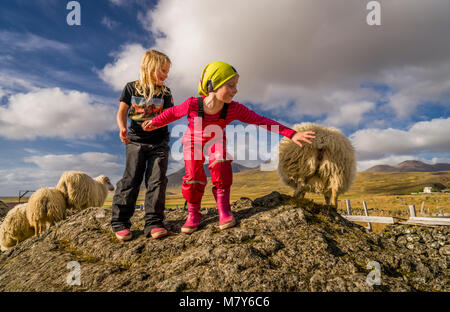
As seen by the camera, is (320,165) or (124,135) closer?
(124,135)

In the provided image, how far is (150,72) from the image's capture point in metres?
3.92

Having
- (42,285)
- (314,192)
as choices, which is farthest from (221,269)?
(314,192)

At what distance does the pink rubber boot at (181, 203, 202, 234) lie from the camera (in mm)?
3156

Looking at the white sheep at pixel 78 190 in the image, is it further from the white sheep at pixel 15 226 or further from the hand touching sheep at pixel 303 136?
the hand touching sheep at pixel 303 136

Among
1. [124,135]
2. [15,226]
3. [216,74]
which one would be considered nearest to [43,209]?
[15,226]

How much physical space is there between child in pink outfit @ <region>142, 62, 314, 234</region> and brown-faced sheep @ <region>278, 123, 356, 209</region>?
2104mm

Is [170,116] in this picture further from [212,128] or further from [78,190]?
[78,190]

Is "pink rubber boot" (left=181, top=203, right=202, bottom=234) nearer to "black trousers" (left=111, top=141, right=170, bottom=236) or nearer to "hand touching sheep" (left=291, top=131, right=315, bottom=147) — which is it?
"black trousers" (left=111, top=141, right=170, bottom=236)

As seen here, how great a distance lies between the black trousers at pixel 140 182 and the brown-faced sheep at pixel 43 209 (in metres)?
7.08

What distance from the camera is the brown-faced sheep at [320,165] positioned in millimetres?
5348

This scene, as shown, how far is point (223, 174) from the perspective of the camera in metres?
3.38

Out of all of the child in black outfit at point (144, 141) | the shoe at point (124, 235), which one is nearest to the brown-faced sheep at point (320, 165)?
the child in black outfit at point (144, 141)

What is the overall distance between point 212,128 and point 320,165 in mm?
3183

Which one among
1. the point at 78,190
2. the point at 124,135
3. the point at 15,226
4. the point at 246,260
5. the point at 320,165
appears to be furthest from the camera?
the point at 78,190
